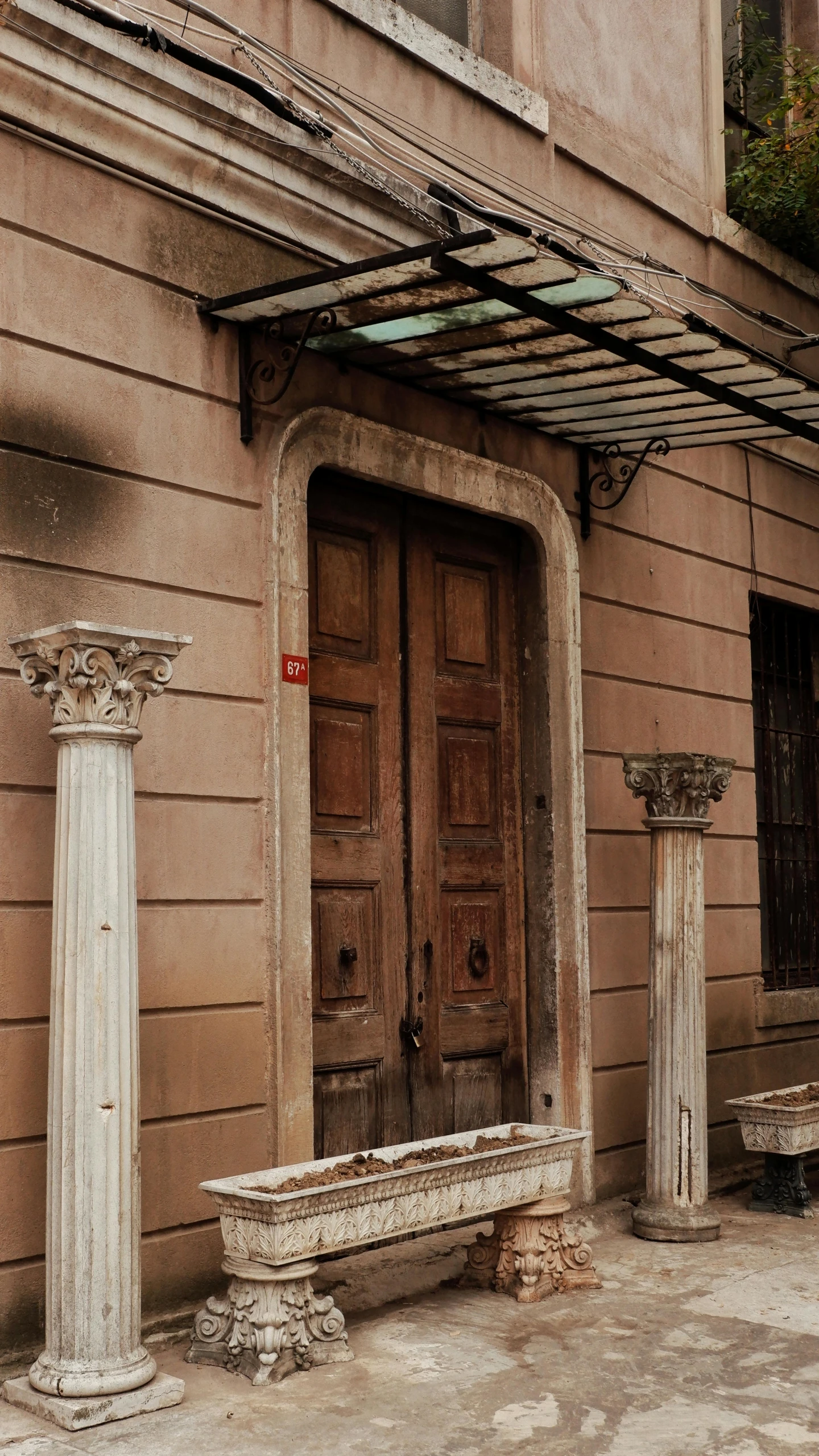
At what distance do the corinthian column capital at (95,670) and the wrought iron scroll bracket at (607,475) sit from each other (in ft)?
12.3

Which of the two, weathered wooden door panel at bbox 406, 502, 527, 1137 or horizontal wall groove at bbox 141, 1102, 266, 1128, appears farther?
weathered wooden door panel at bbox 406, 502, 527, 1137

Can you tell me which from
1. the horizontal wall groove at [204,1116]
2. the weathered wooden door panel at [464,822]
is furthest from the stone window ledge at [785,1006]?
the horizontal wall groove at [204,1116]

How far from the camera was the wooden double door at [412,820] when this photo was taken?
21.7ft

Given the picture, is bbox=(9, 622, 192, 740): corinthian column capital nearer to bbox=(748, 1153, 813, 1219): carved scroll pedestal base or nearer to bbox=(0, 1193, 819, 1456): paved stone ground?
bbox=(0, 1193, 819, 1456): paved stone ground

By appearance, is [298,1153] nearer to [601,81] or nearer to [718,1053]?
[718,1053]

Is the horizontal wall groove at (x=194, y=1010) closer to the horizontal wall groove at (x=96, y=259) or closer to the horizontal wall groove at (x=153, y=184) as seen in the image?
the horizontal wall groove at (x=96, y=259)

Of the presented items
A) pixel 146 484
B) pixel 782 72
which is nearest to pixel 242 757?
pixel 146 484

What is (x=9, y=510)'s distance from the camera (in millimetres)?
5117

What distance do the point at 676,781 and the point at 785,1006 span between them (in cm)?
280

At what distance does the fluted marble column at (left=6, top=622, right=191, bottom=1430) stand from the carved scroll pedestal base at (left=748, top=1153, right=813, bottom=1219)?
4.07 m

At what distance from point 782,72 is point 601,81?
2.25 metres

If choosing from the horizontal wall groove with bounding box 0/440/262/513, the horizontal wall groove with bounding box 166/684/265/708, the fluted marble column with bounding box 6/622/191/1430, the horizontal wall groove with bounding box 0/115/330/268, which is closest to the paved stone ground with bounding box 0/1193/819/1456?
the fluted marble column with bounding box 6/622/191/1430

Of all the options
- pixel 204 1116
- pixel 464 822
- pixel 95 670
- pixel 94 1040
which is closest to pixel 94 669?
pixel 95 670

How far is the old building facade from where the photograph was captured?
5.34m
